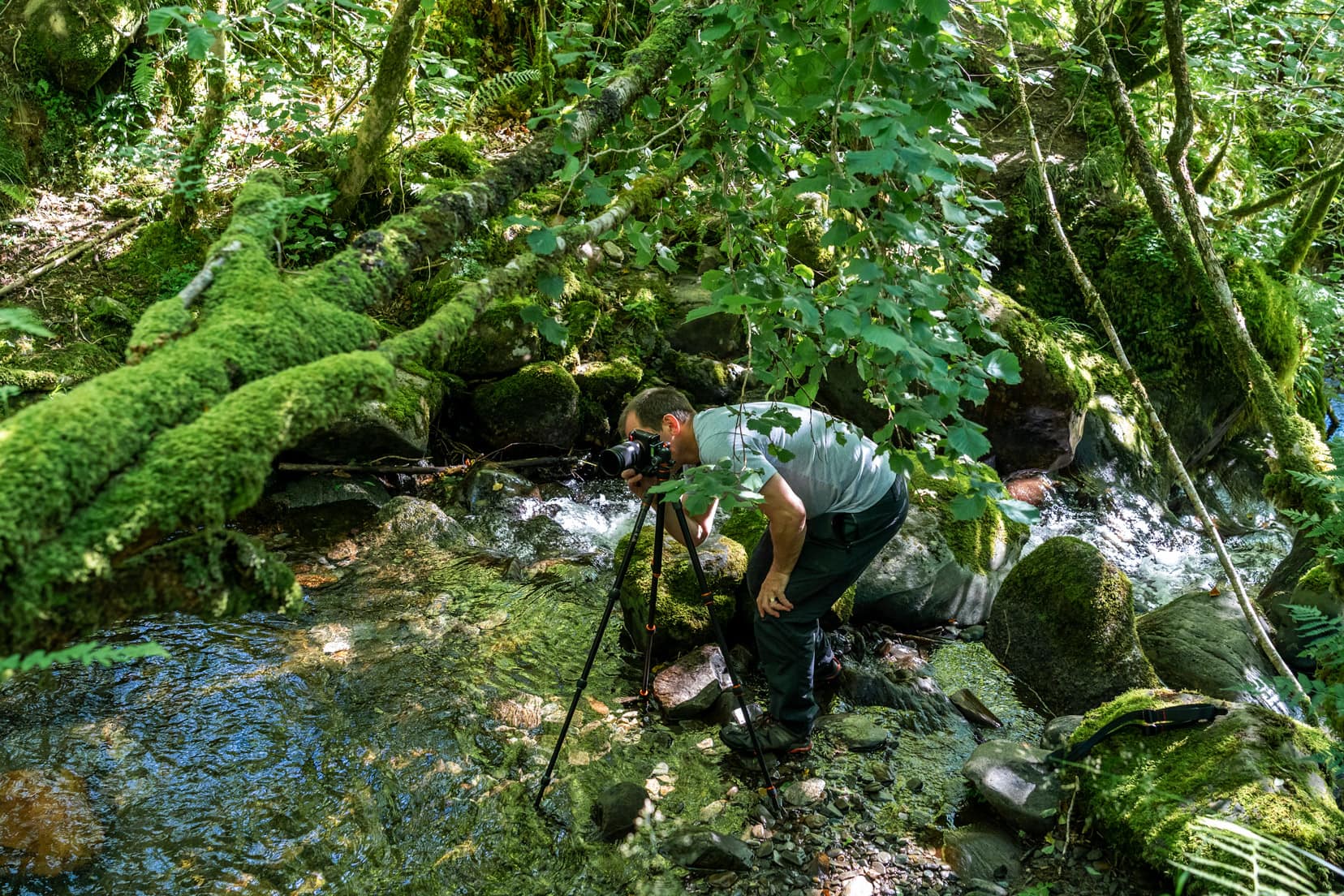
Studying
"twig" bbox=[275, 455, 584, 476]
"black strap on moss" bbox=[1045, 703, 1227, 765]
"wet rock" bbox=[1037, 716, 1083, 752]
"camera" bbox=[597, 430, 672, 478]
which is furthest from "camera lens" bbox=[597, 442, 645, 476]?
"twig" bbox=[275, 455, 584, 476]

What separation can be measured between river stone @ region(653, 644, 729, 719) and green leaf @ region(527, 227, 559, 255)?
2635 mm

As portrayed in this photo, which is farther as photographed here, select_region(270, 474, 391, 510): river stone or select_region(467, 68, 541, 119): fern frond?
select_region(467, 68, 541, 119): fern frond

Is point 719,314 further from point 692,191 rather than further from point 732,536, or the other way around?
point 692,191

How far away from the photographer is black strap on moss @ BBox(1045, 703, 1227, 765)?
3.24 metres

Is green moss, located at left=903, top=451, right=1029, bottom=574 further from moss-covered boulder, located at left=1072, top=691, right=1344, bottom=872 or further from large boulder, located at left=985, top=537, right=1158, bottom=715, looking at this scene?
moss-covered boulder, located at left=1072, top=691, right=1344, bottom=872

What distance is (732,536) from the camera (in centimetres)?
534

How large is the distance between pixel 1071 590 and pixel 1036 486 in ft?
10.6

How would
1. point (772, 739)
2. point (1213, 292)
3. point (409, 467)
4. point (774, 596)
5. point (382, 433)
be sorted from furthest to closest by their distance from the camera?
point (409, 467) → point (382, 433) → point (1213, 292) → point (772, 739) → point (774, 596)

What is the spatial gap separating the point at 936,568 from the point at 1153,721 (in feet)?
6.60

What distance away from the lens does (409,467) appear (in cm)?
659

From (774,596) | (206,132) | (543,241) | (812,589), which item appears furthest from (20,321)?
(206,132)

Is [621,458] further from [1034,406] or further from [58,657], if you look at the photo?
[1034,406]

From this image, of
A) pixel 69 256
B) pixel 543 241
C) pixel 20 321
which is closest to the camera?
pixel 20 321

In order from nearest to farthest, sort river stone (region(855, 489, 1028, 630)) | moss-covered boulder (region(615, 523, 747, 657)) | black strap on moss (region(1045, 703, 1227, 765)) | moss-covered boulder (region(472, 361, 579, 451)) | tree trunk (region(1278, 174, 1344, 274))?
black strap on moss (region(1045, 703, 1227, 765)) → moss-covered boulder (region(615, 523, 747, 657)) → river stone (region(855, 489, 1028, 630)) → moss-covered boulder (region(472, 361, 579, 451)) → tree trunk (region(1278, 174, 1344, 274))
